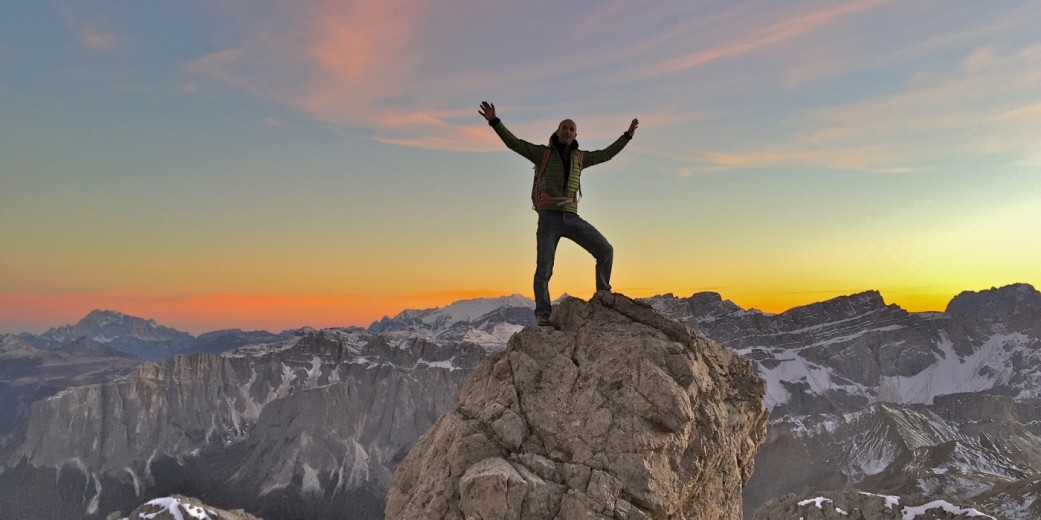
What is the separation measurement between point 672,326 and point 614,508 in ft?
18.4

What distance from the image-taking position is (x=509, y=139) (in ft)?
58.2

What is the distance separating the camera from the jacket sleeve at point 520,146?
57.9 feet

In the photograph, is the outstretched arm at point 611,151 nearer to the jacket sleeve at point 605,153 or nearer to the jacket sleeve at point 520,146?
the jacket sleeve at point 605,153

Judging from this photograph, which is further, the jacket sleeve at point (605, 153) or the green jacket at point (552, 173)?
the jacket sleeve at point (605, 153)

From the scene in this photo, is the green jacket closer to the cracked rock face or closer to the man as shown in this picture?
the man

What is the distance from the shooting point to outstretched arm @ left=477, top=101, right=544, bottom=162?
57.2 ft

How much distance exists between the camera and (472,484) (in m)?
14.3

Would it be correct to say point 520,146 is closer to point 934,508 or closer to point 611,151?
point 611,151

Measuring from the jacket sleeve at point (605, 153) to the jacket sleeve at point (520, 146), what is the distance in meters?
1.38

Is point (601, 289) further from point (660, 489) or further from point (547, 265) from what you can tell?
point (660, 489)

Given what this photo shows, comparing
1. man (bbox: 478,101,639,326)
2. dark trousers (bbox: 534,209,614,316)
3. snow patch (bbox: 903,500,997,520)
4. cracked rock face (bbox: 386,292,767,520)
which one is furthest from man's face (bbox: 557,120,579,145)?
snow patch (bbox: 903,500,997,520)

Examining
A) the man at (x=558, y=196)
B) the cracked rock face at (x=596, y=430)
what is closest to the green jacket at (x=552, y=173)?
the man at (x=558, y=196)

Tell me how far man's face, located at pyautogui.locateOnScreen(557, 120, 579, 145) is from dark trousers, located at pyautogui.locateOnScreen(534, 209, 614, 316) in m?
1.97

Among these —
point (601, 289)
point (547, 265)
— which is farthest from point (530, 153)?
point (601, 289)
